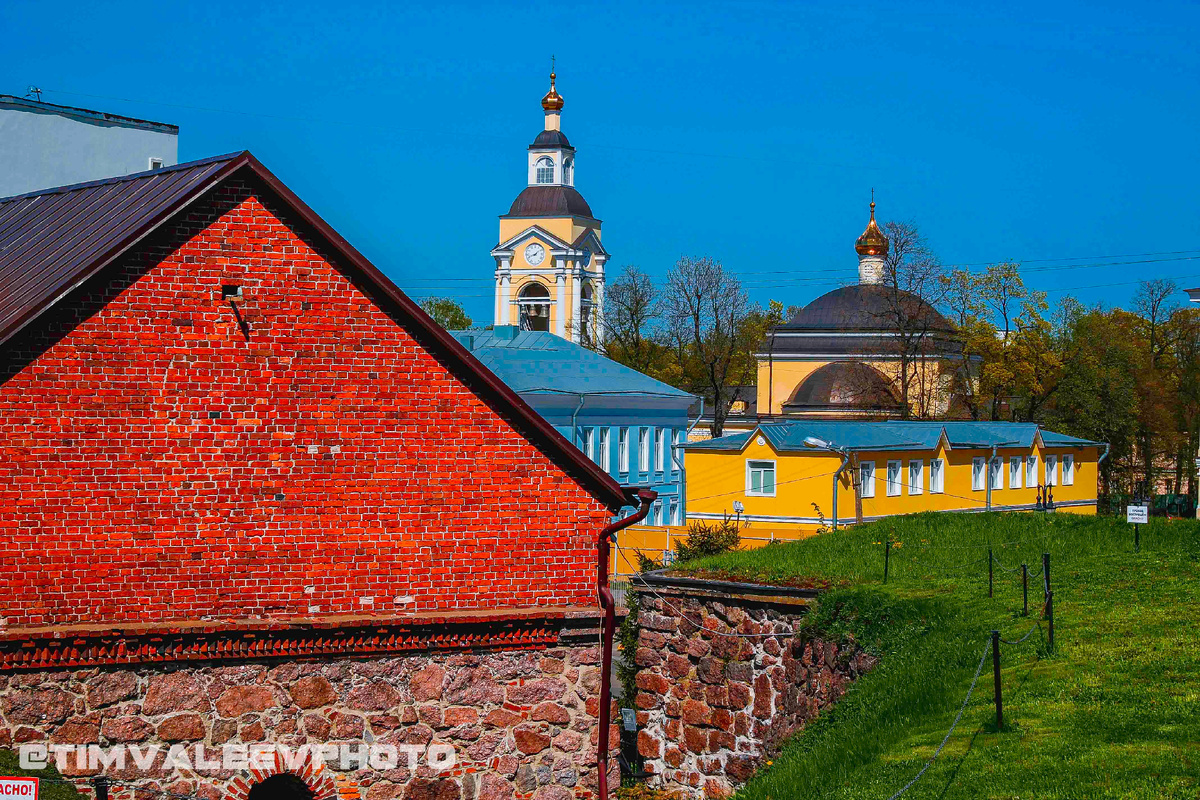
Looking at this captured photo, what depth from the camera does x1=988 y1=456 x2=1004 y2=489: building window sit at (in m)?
48.2

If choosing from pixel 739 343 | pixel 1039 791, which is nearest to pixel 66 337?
pixel 1039 791

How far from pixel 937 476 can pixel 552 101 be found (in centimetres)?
5750

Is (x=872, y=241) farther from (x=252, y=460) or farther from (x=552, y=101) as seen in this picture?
(x=252, y=460)

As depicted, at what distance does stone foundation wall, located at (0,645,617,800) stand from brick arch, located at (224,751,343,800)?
1 cm

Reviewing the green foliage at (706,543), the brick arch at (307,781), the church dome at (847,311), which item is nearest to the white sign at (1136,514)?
the green foliage at (706,543)

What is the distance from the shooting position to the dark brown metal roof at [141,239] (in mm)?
11048

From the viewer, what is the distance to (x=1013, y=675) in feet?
44.0

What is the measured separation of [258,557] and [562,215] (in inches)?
3156

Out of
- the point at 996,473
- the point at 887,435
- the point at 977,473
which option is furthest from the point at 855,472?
the point at 996,473

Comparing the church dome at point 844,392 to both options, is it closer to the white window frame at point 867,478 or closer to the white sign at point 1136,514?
the white window frame at point 867,478

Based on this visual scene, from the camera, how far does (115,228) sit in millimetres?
11906

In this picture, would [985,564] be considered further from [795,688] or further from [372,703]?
[372,703]

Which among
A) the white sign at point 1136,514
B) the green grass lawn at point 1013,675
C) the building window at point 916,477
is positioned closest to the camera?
the green grass lawn at point 1013,675

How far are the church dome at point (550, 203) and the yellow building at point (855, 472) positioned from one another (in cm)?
4660
